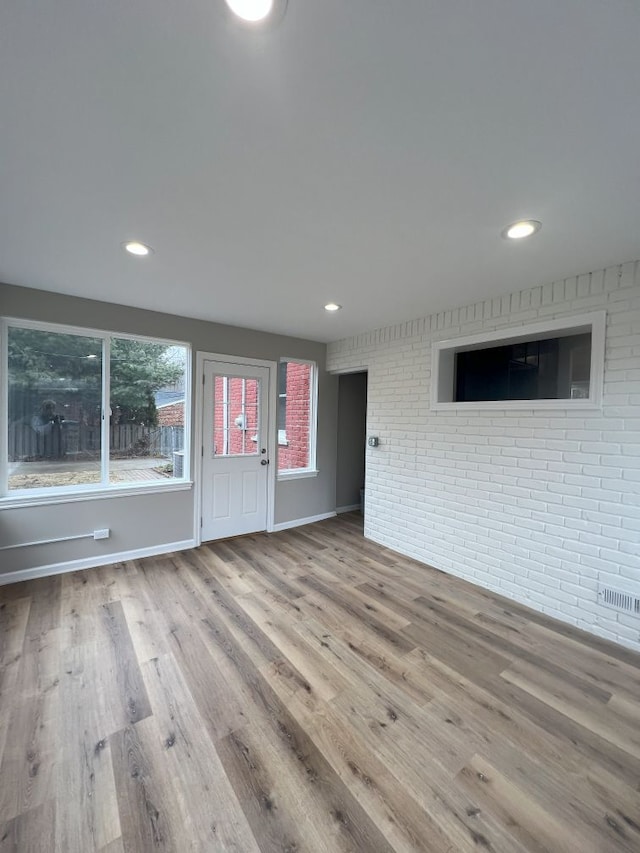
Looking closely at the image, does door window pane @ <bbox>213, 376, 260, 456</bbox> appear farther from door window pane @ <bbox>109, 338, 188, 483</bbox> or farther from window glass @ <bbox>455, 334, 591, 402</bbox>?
window glass @ <bbox>455, 334, 591, 402</bbox>

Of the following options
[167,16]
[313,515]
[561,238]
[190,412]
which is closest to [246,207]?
[167,16]

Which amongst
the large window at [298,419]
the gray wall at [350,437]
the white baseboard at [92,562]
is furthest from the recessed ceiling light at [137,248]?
the gray wall at [350,437]

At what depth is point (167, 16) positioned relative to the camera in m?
0.94

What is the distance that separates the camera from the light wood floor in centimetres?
124

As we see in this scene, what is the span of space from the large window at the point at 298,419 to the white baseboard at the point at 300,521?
67 centimetres

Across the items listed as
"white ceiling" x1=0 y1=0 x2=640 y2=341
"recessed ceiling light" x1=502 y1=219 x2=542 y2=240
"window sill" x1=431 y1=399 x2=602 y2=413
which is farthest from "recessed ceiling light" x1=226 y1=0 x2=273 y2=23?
"window sill" x1=431 y1=399 x2=602 y2=413

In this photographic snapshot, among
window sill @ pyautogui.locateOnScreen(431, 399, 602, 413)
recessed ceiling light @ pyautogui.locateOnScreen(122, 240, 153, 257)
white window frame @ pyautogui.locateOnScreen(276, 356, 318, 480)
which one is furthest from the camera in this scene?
white window frame @ pyautogui.locateOnScreen(276, 356, 318, 480)

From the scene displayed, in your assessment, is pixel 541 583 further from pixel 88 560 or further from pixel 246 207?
pixel 88 560

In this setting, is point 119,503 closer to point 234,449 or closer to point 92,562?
point 92,562

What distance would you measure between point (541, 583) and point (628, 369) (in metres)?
1.72

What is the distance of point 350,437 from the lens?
5504mm

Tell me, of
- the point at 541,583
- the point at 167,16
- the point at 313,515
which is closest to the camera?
the point at 167,16

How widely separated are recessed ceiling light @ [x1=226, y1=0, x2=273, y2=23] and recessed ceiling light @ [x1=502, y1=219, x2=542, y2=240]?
1537 mm

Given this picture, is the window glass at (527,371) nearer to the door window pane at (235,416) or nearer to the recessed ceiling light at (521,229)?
the recessed ceiling light at (521,229)
